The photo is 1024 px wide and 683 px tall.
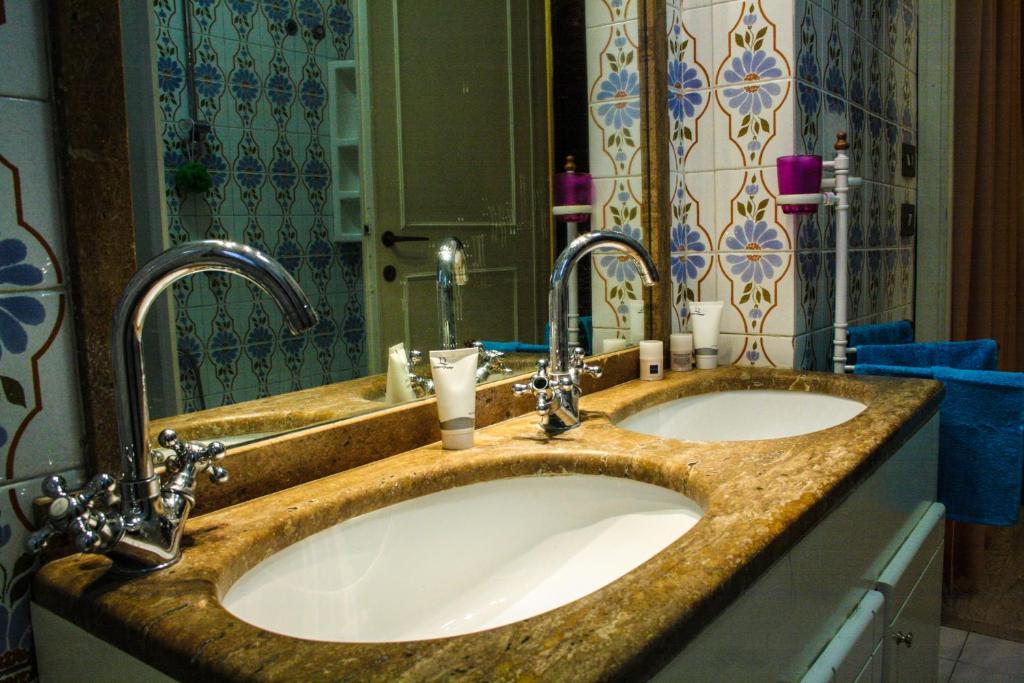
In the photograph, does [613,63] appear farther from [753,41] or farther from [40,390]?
[40,390]

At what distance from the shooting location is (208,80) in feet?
2.56

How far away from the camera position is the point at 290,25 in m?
0.86

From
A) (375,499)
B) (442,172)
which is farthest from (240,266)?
(442,172)

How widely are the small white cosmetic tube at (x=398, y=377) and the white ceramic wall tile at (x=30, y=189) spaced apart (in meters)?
0.41

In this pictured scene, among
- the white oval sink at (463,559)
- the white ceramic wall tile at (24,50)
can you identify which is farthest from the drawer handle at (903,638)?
the white ceramic wall tile at (24,50)

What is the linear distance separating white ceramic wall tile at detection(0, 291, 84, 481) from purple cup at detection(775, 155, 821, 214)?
1.15 metres

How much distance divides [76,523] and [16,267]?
0.20 metres

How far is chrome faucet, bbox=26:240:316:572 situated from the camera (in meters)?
0.60

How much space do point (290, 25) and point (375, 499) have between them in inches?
19.2

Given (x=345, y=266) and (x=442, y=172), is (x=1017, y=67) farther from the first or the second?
(x=345, y=266)

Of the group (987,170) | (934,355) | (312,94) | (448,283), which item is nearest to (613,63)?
(448,283)

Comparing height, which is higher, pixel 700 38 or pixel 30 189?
pixel 700 38

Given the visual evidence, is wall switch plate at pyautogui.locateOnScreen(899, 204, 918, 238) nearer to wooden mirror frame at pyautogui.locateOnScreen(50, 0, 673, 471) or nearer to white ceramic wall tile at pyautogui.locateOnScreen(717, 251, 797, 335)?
white ceramic wall tile at pyautogui.locateOnScreen(717, 251, 797, 335)

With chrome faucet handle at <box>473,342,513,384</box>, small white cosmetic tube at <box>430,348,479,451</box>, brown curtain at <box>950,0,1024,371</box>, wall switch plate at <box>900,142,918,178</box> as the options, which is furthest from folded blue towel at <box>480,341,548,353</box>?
brown curtain at <box>950,0,1024,371</box>
